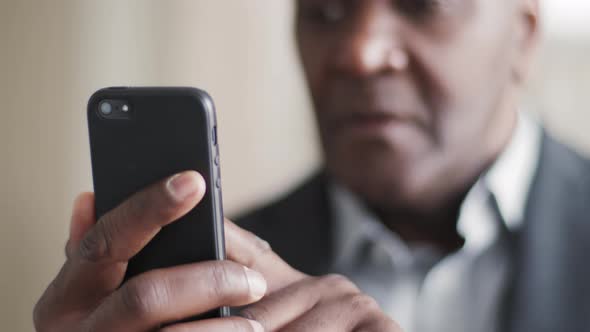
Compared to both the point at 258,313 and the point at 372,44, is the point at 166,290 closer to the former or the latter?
the point at 258,313

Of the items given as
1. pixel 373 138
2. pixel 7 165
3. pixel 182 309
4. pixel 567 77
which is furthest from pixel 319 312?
pixel 7 165

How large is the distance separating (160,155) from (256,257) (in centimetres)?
9

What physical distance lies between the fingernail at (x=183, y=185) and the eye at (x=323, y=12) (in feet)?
1.37

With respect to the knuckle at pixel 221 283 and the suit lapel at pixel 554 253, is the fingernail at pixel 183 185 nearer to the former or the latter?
the knuckle at pixel 221 283

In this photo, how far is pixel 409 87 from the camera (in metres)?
0.65

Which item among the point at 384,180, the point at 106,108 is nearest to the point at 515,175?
the point at 384,180

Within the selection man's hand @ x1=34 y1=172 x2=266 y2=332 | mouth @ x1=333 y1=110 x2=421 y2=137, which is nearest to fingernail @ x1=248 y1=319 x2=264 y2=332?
man's hand @ x1=34 y1=172 x2=266 y2=332

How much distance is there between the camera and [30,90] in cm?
109

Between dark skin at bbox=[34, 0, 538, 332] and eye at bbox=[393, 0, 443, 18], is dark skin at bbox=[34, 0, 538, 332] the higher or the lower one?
the lower one

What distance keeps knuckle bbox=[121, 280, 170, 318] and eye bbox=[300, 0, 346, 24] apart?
17.4 inches

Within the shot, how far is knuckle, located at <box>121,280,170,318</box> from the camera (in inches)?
11.4

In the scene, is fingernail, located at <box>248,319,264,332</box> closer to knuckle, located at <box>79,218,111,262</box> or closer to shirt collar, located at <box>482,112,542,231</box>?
knuckle, located at <box>79,218,111,262</box>

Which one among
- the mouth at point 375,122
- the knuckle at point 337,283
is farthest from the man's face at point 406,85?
the knuckle at point 337,283

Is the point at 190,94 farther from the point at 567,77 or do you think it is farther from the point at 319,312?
the point at 567,77
